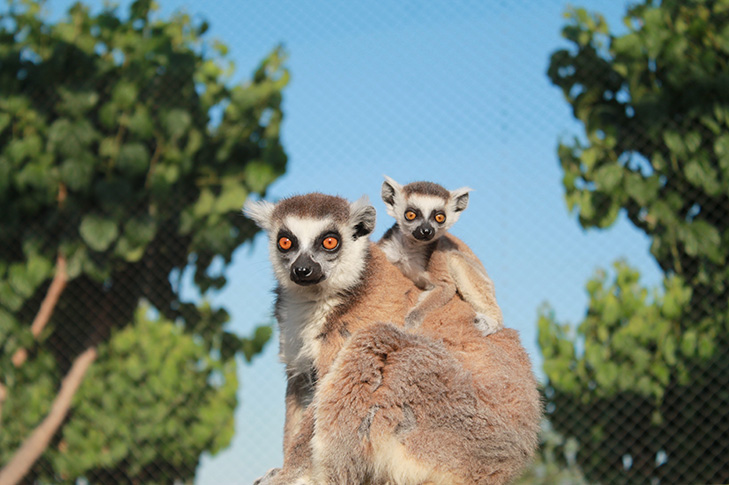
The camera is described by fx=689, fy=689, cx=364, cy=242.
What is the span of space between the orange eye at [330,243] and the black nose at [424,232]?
1.73ft

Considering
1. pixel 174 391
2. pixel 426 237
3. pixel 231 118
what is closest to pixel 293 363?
pixel 426 237

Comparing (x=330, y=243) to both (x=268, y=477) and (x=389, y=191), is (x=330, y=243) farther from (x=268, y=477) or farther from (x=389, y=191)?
(x=389, y=191)

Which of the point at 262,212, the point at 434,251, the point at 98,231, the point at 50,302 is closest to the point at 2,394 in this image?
the point at 50,302

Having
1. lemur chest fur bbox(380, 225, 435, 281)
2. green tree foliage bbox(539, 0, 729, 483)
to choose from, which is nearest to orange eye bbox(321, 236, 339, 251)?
lemur chest fur bbox(380, 225, 435, 281)

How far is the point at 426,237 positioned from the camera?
2.64 meters

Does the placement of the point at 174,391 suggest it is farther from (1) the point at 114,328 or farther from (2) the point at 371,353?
(2) the point at 371,353

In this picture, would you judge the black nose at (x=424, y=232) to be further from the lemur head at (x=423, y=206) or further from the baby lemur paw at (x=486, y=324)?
the baby lemur paw at (x=486, y=324)

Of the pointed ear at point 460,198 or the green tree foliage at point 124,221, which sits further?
the green tree foliage at point 124,221

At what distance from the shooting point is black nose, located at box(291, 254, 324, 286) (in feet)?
6.79

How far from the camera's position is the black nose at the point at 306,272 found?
2068 mm

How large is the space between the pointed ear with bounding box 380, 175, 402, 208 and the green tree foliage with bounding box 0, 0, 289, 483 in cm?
400

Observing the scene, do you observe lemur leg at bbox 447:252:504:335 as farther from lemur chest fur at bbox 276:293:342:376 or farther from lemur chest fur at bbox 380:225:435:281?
lemur chest fur at bbox 276:293:342:376

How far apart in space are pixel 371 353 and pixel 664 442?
17.2ft

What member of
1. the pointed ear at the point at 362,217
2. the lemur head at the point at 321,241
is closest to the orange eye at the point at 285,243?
the lemur head at the point at 321,241
